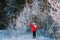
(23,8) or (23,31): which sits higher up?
(23,8)

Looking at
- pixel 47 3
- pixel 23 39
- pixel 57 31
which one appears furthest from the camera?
pixel 47 3

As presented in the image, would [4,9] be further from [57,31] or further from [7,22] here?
[57,31]

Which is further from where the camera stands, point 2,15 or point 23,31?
point 2,15

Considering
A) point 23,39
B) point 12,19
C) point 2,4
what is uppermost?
point 2,4

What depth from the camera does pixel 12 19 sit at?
3.90 m

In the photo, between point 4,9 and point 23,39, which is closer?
point 23,39

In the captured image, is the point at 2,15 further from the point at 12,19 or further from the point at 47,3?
the point at 47,3

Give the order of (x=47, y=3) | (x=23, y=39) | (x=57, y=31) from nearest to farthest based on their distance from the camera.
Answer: (x=23, y=39), (x=57, y=31), (x=47, y=3)

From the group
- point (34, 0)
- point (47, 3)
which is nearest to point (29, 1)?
point (34, 0)

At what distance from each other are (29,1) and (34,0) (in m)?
0.11

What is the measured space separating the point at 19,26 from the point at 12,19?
235 millimetres

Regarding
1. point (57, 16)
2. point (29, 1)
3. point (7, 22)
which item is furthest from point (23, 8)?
point (57, 16)

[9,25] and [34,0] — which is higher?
[34,0]

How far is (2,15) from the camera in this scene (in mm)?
3967
